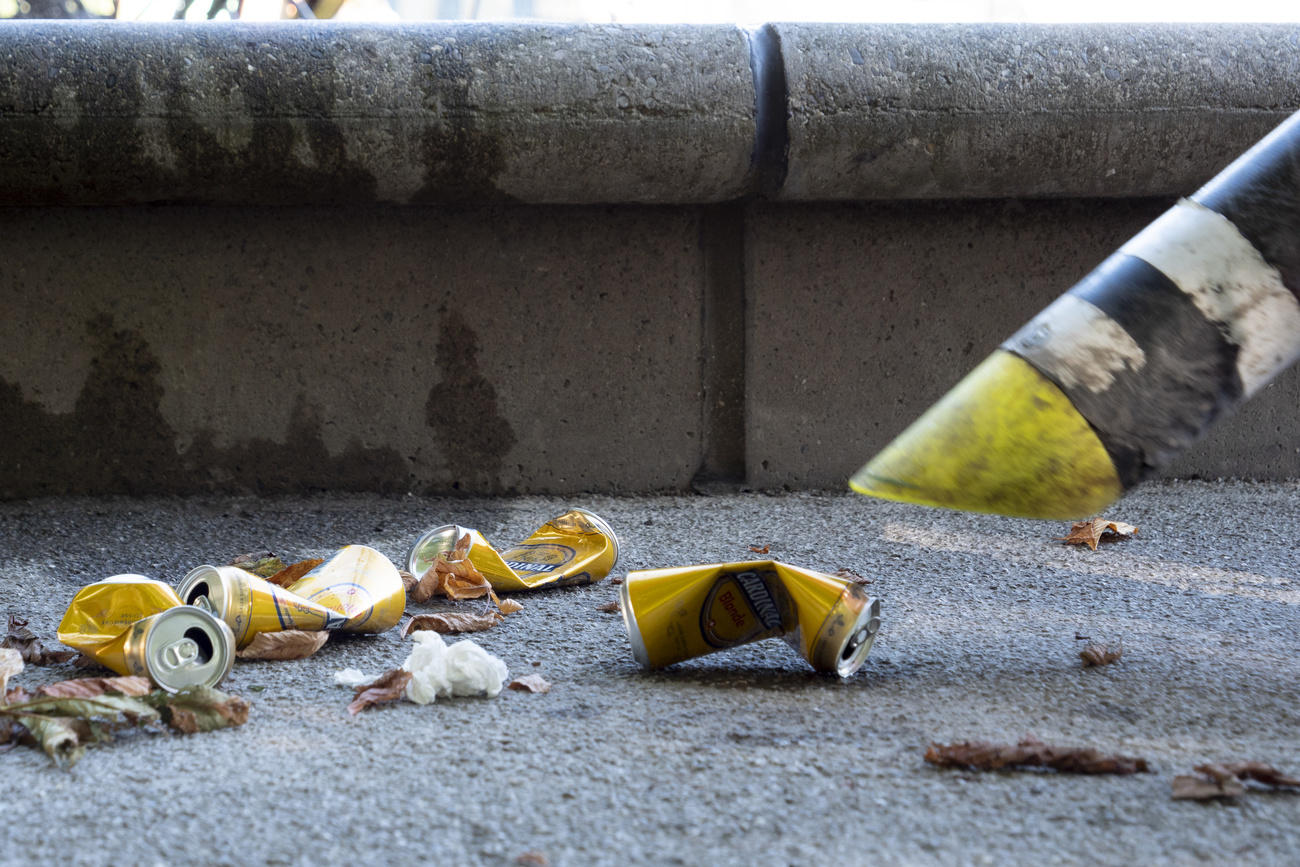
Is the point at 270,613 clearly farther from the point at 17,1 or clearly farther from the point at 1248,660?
the point at 17,1

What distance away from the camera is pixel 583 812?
1.17m

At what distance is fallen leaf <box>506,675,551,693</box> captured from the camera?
1601 millimetres

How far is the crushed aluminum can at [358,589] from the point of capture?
1884 millimetres

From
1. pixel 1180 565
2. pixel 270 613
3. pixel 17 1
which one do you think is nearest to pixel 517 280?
pixel 270 613

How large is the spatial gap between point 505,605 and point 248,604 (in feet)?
1.67

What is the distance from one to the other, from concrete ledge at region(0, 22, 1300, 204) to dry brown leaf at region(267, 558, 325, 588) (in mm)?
1104

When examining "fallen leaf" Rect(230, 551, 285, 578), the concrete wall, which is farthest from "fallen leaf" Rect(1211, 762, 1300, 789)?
the concrete wall

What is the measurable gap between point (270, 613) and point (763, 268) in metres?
1.86

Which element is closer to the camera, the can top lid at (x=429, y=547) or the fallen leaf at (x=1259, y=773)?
the fallen leaf at (x=1259, y=773)

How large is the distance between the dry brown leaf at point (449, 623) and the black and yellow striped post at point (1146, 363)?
905 millimetres

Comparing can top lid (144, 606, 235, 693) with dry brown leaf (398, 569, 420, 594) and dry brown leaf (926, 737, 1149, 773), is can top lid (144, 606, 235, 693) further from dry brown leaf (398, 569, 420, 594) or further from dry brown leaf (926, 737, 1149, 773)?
dry brown leaf (926, 737, 1149, 773)

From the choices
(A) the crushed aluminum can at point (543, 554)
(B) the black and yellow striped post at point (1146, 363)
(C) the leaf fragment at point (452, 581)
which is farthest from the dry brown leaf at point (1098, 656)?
(C) the leaf fragment at point (452, 581)

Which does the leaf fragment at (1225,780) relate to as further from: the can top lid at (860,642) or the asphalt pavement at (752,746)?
the can top lid at (860,642)

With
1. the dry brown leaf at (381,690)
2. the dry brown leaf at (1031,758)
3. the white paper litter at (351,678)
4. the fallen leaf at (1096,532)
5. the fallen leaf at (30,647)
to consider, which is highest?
the dry brown leaf at (1031,758)
